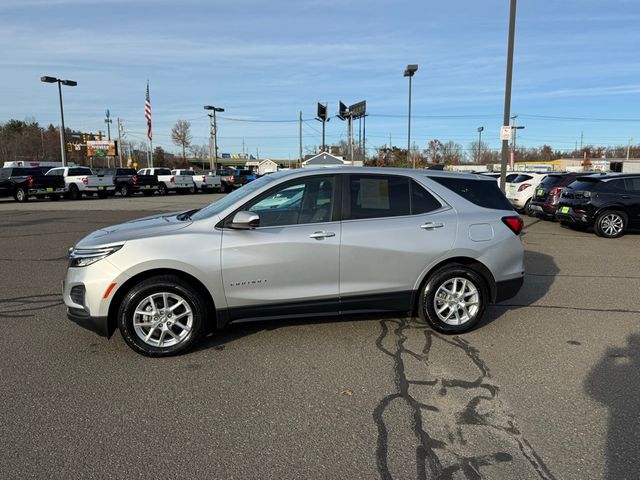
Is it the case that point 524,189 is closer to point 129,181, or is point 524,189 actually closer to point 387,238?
Result: point 387,238

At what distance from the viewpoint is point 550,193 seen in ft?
46.9

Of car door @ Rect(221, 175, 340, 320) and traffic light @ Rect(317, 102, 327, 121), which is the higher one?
traffic light @ Rect(317, 102, 327, 121)

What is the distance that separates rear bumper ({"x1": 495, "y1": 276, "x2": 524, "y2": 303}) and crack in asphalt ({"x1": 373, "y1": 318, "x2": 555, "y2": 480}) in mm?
894

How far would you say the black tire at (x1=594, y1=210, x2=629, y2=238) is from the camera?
1167 centimetres

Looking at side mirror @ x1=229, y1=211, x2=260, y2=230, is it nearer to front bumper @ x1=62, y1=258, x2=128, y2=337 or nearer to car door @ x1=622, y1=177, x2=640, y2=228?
front bumper @ x1=62, y1=258, x2=128, y2=337

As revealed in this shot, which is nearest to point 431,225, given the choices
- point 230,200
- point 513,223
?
point 513,223

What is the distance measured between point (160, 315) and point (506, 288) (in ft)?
11.6

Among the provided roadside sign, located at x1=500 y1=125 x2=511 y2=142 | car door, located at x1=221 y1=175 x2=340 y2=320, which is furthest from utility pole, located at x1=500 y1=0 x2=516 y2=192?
car door, located at x1=221 y1=175 x2=340 y2=320

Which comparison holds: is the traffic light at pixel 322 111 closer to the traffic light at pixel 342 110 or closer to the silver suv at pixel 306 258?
the traffic light at pixel 342 110

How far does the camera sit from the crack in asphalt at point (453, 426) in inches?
109

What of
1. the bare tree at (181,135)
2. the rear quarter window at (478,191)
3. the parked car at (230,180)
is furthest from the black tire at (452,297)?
the bare tree at (181,135)

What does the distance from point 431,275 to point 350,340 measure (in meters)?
1.05

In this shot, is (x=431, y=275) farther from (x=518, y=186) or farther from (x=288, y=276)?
(x=518, y=186)

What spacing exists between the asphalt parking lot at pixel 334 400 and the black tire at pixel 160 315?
0.14 metres
